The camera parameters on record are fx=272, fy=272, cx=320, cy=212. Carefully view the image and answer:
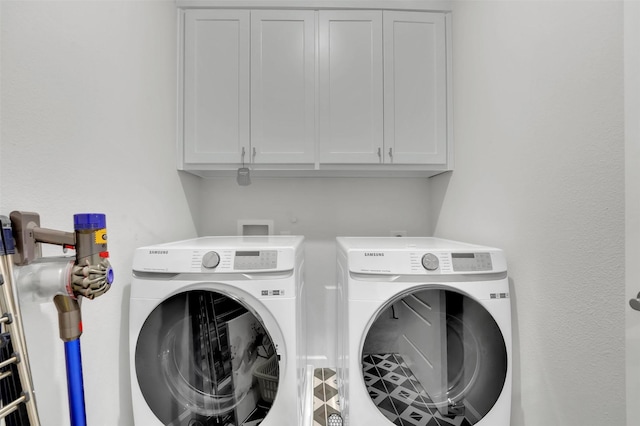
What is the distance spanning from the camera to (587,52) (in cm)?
84

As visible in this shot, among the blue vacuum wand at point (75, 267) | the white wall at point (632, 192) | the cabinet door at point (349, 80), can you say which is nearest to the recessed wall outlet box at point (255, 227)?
the cabinet door at point (349, 80)

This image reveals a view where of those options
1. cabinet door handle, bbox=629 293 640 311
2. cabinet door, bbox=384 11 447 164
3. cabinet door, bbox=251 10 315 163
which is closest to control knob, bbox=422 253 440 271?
cabinet door handle, bbox=629 293 640 311

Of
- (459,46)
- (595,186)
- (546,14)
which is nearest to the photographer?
(595,186)

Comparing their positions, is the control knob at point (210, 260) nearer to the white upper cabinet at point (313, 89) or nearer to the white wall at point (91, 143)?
the white wall at point (91, 143)

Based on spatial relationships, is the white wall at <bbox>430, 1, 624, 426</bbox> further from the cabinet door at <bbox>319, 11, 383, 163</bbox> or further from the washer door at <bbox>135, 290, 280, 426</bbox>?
the washer door at <bbox>135, 290, 280, 426</bbox>

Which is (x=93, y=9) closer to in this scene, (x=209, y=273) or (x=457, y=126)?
(x=209, y=273)

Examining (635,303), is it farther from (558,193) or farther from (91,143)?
(91,143)

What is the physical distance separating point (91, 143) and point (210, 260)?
614mm

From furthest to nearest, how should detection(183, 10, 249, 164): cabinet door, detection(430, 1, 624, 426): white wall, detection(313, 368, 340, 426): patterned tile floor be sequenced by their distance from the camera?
detection(183, 10, 249, 164): cabinet door → detection(313, 368, 340, 426): patterned tile floor → detection(430, 1, 624, 426): white wall

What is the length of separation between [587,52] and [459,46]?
35.0 inches

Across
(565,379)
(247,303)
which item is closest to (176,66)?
(247,303)

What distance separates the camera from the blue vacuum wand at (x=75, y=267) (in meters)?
0.67

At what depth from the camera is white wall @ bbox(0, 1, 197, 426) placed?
2.58ft

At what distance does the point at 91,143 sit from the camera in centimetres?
101
